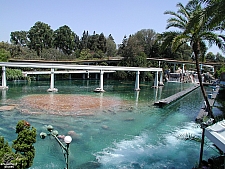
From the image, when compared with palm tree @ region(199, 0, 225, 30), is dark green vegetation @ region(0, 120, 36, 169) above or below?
below

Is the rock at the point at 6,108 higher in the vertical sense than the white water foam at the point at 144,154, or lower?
higher

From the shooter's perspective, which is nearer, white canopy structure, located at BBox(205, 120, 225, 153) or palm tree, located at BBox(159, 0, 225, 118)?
white canopy structure, located at BBox(205, 120, 225, 153)

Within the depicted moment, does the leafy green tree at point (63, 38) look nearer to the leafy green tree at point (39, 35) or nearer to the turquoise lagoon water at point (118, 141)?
the leafy green tree at point (39, 35)

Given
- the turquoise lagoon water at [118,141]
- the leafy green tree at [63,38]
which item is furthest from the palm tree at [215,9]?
the leafy green tree at [63,38]

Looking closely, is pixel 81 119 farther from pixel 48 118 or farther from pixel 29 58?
pixel 29 58

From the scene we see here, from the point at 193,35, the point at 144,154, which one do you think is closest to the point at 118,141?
the point at 144,154

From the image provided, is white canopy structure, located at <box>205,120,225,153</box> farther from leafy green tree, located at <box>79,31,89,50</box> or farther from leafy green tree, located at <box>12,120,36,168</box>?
leafy green tree, located at <box>79,31,89,50</box>

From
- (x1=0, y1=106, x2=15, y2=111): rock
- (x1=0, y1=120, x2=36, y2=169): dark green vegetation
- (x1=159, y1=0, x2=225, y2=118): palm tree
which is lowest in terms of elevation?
(x1=0, y1=106, x2=15, y2=111): rock

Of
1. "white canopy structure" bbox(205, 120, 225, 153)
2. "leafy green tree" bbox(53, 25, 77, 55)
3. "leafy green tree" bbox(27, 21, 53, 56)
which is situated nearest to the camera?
"white canopy structure" bbox(205, 120, 225, 153)

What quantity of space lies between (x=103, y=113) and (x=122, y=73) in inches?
1603

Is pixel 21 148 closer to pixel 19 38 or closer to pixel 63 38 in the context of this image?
pixel 63 38

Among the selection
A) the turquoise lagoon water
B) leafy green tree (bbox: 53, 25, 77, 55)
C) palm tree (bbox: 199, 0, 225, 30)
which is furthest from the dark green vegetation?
leafy green tree (bbox: 53, 25, 77, 55)

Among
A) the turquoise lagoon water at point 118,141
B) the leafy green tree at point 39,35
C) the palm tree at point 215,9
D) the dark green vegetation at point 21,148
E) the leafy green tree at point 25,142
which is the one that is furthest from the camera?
the leafy green tree at point 39,35

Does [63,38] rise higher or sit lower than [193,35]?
higher
